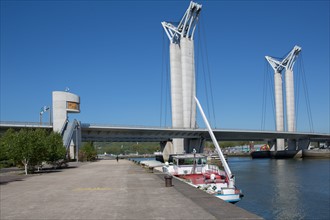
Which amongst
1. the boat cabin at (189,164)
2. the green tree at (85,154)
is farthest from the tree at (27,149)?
the green tree at (85,154)

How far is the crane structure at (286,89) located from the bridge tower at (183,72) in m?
42.1

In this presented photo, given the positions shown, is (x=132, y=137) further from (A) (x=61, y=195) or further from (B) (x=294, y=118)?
(A) (x=61, y=195)

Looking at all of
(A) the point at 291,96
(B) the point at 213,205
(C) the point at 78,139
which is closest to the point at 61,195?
(B) the point at 213,205

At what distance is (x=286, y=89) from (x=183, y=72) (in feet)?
174

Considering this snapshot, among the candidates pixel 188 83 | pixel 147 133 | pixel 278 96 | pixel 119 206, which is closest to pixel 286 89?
pixel 278 96

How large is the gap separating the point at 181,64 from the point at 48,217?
101169mm

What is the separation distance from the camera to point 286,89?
144250mm

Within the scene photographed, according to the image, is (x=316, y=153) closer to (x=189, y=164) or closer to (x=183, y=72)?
(x=183, y=72)

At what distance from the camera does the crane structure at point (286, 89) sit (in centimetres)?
14088

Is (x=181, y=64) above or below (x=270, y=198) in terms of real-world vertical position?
above

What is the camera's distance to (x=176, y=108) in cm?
11225

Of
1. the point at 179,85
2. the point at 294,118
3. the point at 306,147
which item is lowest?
the point at 306,147

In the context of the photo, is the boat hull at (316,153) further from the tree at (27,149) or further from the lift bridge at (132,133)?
the tree at (27,149)

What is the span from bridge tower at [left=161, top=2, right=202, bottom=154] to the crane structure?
138 ft
